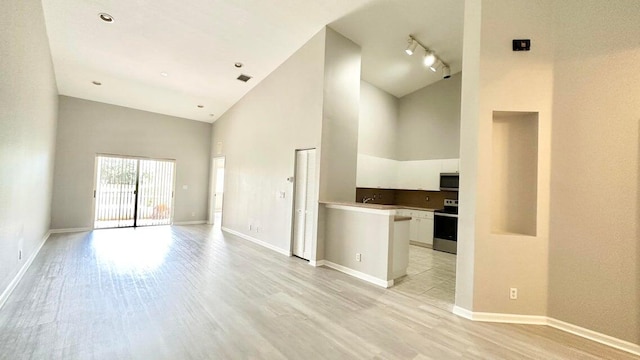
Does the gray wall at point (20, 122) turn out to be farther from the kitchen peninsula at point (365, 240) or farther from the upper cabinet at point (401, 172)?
the upper cabinet at point (401, 172)

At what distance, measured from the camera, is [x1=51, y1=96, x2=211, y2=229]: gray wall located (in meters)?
6.33

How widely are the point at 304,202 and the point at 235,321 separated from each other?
2.41 meters

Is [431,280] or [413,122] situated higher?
[413,122]

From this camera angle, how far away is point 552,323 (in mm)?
2588

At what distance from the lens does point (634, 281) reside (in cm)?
226

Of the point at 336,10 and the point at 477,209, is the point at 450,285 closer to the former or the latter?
the point at 477,209

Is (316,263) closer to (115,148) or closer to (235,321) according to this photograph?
(235,321)

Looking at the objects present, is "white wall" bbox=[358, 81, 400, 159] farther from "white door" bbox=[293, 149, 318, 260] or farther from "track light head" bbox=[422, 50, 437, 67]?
"white door" bbox=[293, 149, 318, 260]

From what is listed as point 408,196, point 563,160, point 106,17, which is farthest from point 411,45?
point 106,17

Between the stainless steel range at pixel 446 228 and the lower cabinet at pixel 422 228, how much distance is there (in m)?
0.11

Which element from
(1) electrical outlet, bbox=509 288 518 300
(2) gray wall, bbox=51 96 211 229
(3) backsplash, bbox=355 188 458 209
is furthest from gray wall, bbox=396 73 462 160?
(2) gray wall, bbox=51 96 211 229

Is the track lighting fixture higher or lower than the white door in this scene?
higher

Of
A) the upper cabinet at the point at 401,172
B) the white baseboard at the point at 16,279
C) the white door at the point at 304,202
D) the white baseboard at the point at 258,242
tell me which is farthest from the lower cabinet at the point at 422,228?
the white baseboard at the point at 16,279

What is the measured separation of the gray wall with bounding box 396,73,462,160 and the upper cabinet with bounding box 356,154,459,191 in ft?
0.61
